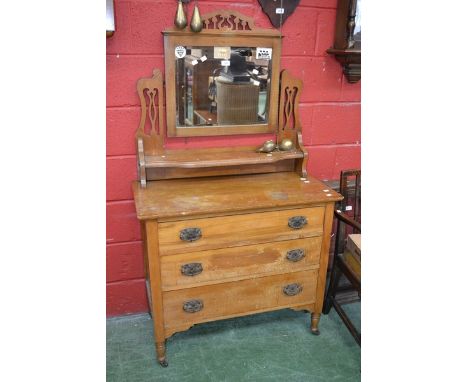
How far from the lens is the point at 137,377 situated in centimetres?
194

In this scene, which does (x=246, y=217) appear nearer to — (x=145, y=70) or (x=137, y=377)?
(x=145, y=70)

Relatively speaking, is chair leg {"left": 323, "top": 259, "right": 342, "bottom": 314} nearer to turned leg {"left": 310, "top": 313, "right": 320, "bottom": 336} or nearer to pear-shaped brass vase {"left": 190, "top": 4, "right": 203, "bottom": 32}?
turned leg {"left": 310, "top": 313, "right": 320, "bottom": 336}

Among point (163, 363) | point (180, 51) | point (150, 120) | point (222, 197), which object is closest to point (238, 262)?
point (222, 197)

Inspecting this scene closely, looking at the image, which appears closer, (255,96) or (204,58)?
(204,58)

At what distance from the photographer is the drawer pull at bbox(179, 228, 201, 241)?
5.64 ft

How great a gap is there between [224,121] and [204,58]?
33 cm

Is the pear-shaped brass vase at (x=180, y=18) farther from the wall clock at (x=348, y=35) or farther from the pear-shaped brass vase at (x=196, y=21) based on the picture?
the wall clock at (x=348, y=35)

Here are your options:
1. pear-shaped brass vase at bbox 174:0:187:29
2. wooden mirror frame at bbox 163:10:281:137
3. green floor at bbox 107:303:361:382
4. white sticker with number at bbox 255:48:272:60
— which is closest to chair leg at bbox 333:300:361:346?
green floor at bbox 107:303:361:382

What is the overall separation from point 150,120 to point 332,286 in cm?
140

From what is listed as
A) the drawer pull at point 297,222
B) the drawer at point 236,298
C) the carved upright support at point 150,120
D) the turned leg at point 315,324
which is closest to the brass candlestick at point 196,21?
the carved upright support at point 150,120

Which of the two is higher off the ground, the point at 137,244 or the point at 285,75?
the point at 285,75

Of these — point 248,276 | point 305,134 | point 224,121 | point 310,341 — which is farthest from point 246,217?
point 310,341

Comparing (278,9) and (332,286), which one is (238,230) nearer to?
(332,286)

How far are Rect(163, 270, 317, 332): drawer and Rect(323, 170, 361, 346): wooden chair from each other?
0.23m
